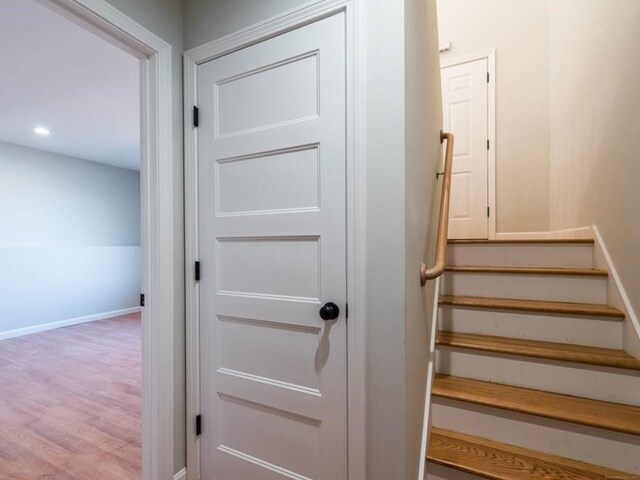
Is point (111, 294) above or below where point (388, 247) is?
below

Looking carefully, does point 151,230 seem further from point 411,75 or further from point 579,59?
point 579,59

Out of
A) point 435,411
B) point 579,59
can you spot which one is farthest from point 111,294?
point 579,59

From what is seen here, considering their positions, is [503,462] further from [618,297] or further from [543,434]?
[618,297]

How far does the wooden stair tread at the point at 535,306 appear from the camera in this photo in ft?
5.08

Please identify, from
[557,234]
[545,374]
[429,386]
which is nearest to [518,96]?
[557,234]

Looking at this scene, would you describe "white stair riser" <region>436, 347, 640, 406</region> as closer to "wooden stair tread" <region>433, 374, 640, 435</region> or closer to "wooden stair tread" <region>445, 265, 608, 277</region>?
"wooden stair tread" <region>433, 374, 640, 435</region>

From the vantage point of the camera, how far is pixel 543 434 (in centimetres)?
130

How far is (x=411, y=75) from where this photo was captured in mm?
1114

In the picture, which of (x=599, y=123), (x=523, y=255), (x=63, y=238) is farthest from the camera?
(x=63, y=238)

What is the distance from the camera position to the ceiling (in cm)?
199

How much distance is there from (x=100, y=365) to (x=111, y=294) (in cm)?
254

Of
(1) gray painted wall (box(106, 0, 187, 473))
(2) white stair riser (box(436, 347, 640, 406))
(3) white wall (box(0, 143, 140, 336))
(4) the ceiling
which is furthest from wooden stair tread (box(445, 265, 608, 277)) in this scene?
(3) white wall (box(0, 143, 140, 336))

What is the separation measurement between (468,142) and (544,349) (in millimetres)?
2302

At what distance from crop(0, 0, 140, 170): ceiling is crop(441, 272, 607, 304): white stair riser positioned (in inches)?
101
